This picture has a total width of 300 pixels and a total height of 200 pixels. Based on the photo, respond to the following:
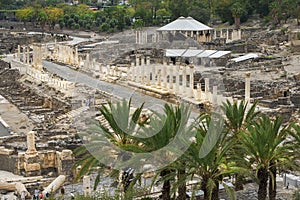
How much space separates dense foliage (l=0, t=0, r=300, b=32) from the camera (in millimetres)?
75438

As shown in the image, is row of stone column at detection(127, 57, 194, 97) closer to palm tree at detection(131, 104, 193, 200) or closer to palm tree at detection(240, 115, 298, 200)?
palm tree at detection(240, 115, 298, 200)

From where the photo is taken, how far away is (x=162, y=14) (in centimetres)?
8794

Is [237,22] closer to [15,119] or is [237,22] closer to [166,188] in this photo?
[15,119]

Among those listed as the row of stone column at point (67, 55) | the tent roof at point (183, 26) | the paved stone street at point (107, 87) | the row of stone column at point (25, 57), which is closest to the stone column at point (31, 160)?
the paved stone street at point (107, 87)

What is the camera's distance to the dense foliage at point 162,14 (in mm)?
75438

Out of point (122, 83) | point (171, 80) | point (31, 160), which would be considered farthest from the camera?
point (122, 83)

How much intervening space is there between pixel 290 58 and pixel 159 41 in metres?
14.6

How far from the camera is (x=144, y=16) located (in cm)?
8506

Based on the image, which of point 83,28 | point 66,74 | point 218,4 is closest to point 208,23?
point 218,4

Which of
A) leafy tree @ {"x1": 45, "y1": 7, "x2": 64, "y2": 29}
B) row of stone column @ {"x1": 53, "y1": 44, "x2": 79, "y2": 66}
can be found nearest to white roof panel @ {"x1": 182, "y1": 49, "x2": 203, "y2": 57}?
A: row of stone column @ {"x1": 53, "y1": 44, "x2": 79, "y2": 66}

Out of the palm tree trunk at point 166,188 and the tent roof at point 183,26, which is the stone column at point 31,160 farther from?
the tent roof at point 183,26

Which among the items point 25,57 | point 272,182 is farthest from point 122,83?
point 272,182

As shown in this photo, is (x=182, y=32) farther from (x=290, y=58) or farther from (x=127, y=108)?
(x=127, y=108)

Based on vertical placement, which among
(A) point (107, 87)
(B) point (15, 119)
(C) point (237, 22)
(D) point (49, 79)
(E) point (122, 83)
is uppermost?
Result: (C) point (237, 22)
